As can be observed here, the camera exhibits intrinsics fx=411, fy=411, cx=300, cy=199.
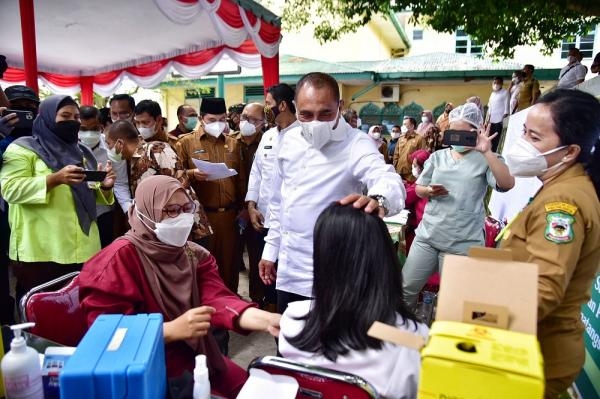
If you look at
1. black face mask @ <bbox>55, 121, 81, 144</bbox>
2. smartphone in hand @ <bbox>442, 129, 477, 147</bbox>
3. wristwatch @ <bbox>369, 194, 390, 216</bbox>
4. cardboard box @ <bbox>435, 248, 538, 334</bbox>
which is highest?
black face mask @ <bbox>55, 121, 81, 144</bbox>

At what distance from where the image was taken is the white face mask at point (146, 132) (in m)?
3.46

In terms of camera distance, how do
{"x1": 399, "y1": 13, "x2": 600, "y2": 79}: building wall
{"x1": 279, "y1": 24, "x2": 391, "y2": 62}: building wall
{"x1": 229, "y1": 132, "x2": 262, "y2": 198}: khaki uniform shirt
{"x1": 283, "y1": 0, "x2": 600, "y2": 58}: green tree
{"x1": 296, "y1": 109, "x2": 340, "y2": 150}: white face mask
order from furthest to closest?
{"x1": 279, "y1": 24, "x2": 391, "y2": 62}: building wall < {"x1": 399, "y1": 13, "x2": 600, "y2": 79}: building wall < {"x1": 283, "y1": 0, "x2": 600, "y2": 58}: green tree < {"x1": 229, "y1": 132, "x2": 262, "y2": 198}: khaki uniform shirt < {"x1": 296, "y1": 109, "x2": 340, "y2": 150}: white face mask

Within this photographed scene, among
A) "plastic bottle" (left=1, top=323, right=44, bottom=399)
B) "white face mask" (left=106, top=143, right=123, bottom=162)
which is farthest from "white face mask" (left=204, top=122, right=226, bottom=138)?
"plastic bottle" (left=1, top=323, right=44, bottom=399)

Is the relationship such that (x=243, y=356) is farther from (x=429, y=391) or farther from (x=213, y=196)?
(x=429, y=391)

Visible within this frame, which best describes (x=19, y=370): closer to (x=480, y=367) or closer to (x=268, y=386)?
(x=268, y=386)

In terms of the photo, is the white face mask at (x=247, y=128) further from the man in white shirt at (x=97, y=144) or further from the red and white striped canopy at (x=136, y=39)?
the red and white striped canopy at (x=136, y=39)

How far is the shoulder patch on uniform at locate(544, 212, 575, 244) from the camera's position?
4.25 feet

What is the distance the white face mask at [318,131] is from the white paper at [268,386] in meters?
1.20

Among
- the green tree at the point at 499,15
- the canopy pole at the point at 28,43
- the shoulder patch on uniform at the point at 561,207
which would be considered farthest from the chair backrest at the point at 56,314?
the green tree at the point at 499,15

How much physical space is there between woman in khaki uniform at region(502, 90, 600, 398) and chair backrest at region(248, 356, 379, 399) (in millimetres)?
638

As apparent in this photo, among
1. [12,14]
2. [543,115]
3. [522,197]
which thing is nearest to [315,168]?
[543,115]

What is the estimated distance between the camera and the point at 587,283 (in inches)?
55.6

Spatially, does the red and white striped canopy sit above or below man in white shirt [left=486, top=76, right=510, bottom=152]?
above

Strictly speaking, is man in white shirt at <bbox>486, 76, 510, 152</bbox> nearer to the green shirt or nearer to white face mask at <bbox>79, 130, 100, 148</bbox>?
white face mask at <bbox>79, 130, 100, 148</bbox>
